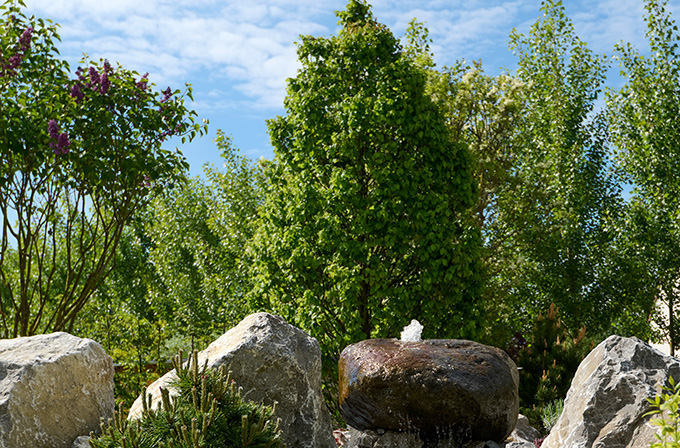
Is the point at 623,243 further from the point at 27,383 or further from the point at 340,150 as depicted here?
the point at 27,383

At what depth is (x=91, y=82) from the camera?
892cm


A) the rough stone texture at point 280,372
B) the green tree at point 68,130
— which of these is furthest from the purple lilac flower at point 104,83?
the rough stone texture at point 280,372

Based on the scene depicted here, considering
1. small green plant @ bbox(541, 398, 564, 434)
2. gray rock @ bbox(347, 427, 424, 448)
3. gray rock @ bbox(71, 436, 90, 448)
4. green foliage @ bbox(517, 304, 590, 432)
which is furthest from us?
green foliage @ bbox(517, 304, 590, 432)

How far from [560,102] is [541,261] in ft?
11.4

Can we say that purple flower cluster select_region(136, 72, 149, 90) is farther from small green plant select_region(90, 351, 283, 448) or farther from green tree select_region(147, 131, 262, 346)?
small green plant select_region(90, 351, 283, 448)

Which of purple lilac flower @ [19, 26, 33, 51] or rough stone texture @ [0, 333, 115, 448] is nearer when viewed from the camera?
rough stone texture @ [0, 333, 115, 448]

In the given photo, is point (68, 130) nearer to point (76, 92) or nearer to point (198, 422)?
point (76, 92)

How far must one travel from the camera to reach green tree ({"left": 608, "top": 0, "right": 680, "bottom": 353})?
13.0m

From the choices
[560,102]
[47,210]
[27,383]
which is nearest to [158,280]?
[47,210]

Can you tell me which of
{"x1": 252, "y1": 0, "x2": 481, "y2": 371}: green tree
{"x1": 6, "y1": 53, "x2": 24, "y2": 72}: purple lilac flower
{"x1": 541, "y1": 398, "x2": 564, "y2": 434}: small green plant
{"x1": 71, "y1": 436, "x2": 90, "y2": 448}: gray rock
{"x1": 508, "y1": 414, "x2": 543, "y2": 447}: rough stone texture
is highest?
{"x1": 6, "y1": 53, "x2": 24, "y2": 72}: purple lilac flower

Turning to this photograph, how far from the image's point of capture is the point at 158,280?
17.7 metres

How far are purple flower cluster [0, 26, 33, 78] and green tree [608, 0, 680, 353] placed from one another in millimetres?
10891

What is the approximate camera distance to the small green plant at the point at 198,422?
4.05 m

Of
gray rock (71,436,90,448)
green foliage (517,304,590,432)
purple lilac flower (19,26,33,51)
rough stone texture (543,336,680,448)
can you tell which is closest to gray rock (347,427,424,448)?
rough stone texture (543,336,680,448)
